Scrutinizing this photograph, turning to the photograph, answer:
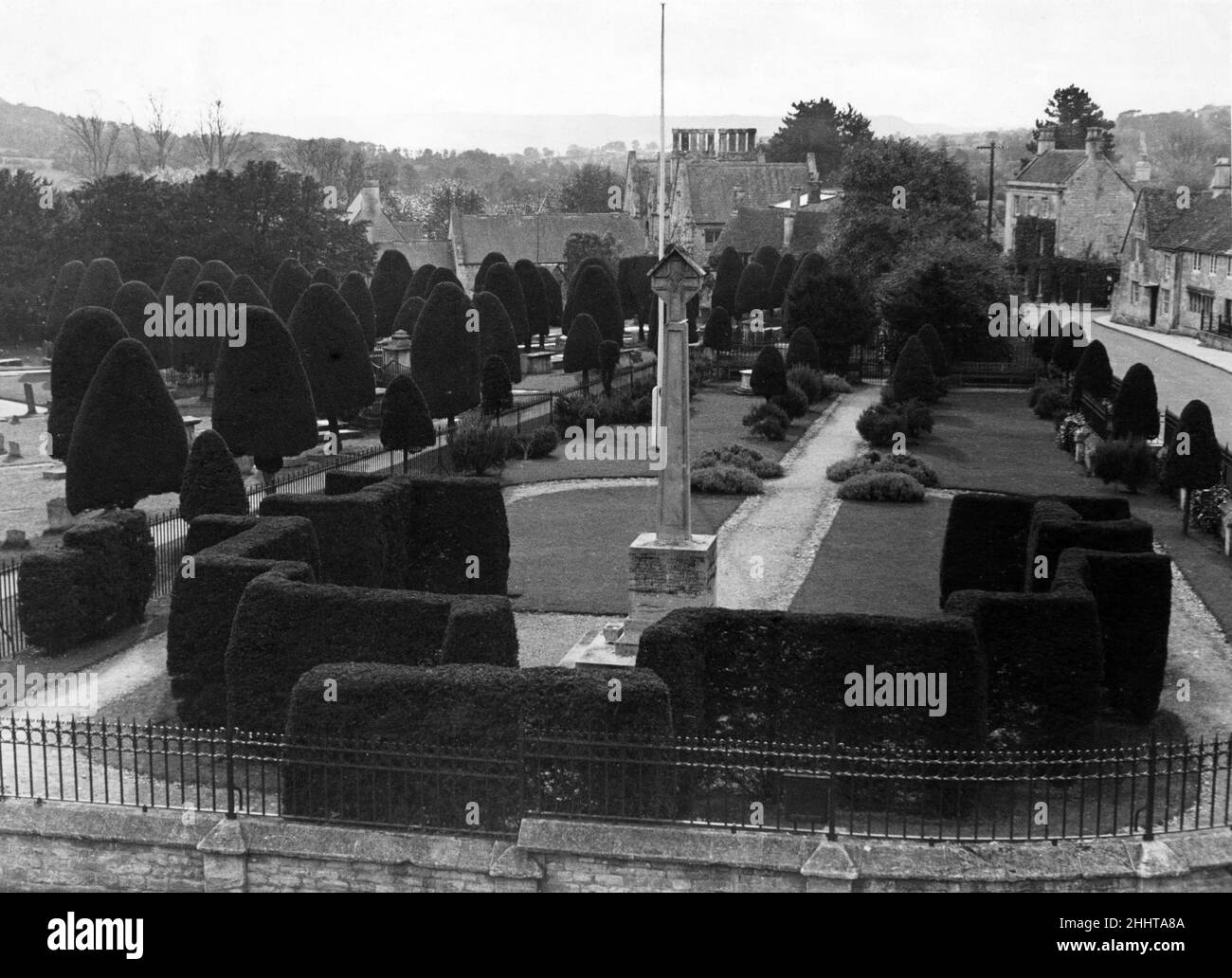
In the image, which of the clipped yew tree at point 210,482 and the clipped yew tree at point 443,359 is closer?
the clipped yew tree at point 210,482

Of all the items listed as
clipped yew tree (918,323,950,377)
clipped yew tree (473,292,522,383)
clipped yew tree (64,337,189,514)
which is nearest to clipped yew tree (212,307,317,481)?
clipped yew tree (64,337,189,514)

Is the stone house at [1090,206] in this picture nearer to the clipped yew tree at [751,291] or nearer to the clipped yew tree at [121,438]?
the clipped yew tree at [751,291]

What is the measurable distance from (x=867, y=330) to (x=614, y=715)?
41.2 meters

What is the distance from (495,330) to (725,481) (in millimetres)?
17775

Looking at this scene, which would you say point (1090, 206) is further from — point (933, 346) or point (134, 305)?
point (134, 305)

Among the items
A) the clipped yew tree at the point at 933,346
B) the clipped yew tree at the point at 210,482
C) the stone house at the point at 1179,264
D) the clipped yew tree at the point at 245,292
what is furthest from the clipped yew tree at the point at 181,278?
the stone house at the point at 1179,264

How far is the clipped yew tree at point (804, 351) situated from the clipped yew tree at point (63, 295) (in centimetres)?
2676

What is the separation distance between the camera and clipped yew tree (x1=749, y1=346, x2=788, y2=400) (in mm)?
44969

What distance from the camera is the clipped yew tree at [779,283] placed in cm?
6725

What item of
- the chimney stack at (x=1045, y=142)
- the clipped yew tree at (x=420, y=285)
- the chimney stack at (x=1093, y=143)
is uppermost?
the chimney stack at (x=1045, y=142)

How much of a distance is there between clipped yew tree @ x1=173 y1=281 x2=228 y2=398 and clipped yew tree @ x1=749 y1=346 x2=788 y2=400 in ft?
51.3

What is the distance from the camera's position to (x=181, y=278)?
53.5 meters

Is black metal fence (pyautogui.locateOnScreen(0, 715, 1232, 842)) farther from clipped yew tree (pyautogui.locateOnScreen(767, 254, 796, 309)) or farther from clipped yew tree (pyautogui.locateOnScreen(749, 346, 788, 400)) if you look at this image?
clipped yew tree (pyautogui.locateOnScreen(767, 254, 796, 309))

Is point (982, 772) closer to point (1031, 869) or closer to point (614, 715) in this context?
point (1031, 869)
